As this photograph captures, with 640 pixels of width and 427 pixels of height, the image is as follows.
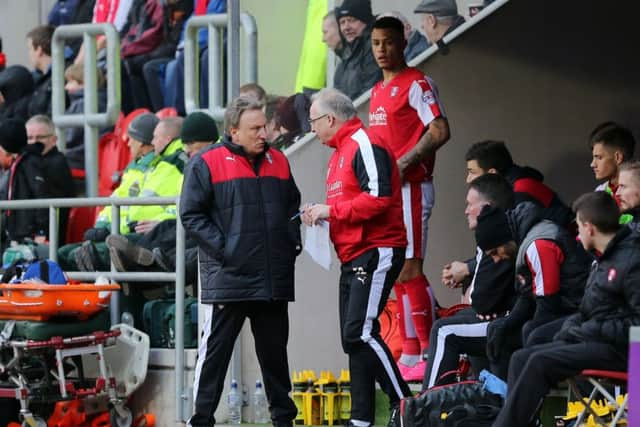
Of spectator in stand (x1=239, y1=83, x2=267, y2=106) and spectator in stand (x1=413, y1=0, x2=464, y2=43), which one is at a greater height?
spectator in stand (x1=413, y1=0, x2=464, y2=43)

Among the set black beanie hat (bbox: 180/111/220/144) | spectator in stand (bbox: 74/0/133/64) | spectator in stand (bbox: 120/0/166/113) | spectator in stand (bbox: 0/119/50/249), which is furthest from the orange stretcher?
spectator in stand (bbox: 74/0/133/64)

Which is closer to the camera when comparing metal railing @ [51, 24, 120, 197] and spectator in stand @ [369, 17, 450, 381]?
spectator in stand @ [369, 17, 450, 381]

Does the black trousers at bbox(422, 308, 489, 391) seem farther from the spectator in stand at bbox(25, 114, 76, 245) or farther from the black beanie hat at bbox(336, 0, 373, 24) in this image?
the spectator in stand at bbox(25, 114, 76, 245)

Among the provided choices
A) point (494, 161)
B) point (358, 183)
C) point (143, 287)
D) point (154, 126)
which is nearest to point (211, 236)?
point (358, 183)

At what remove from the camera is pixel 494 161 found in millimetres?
9594

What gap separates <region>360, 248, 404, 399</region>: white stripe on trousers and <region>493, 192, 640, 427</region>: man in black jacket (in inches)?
44.7

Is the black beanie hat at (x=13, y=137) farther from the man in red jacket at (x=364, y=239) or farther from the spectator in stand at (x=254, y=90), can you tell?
the man in red jacket at (x=364, y=239)

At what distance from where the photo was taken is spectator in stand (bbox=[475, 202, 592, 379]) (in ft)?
27.7

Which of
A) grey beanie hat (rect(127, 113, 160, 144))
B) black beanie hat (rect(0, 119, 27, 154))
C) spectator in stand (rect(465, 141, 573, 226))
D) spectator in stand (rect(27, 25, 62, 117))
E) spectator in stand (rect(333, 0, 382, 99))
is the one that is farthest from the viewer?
spectator in stand (rect(27, 25, 62, 117))

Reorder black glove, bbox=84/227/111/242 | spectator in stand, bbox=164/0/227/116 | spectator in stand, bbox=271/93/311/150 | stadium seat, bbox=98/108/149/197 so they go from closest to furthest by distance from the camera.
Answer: spectator in stand, bbox=271/93/311/150
black glove, bbox=84/227/111/242
stadium seat, bbox=98/108/149/197
spectator in stand, bbox=164/0/227/116

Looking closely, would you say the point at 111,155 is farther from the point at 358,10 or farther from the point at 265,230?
the point at 265,230

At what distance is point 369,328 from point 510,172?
4.46 feet

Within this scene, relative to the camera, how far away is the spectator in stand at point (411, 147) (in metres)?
9.84

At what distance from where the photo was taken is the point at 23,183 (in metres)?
12.3
